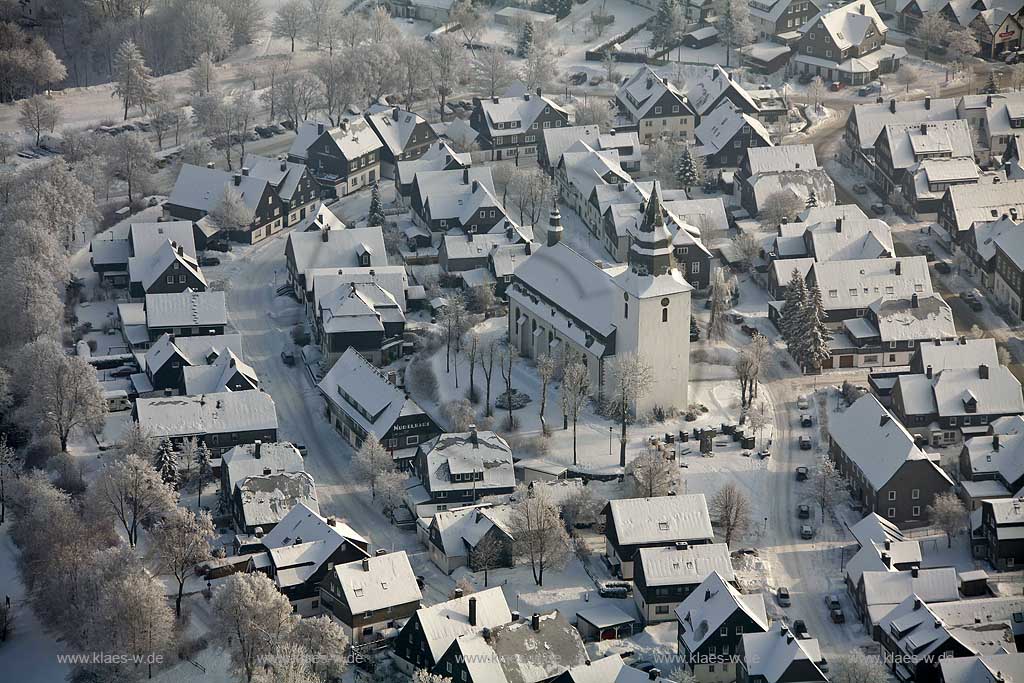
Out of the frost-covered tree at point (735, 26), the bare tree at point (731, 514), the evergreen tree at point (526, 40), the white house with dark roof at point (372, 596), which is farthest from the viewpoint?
the evergreen tree at point (526, 40)

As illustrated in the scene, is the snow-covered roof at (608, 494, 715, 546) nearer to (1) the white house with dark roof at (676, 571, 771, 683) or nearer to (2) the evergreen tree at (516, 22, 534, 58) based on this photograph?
(1) the white house with dark roof at (676, 571, 771, 683)

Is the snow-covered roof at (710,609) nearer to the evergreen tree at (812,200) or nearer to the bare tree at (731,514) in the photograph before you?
the bare tree at (731,514)

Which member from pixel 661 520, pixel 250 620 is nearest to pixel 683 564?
pixel 661 520

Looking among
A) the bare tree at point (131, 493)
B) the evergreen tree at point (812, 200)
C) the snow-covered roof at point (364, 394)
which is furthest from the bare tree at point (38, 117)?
the bare tree at point (131, 493)

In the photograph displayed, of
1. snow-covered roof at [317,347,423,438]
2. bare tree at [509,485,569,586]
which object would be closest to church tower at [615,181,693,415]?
snow-covered roof at [317,347,423,438]

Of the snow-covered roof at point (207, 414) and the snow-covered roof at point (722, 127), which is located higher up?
the snow-covered roof at point (722, 127)

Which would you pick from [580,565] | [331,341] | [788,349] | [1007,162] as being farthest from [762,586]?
[1007,162]
